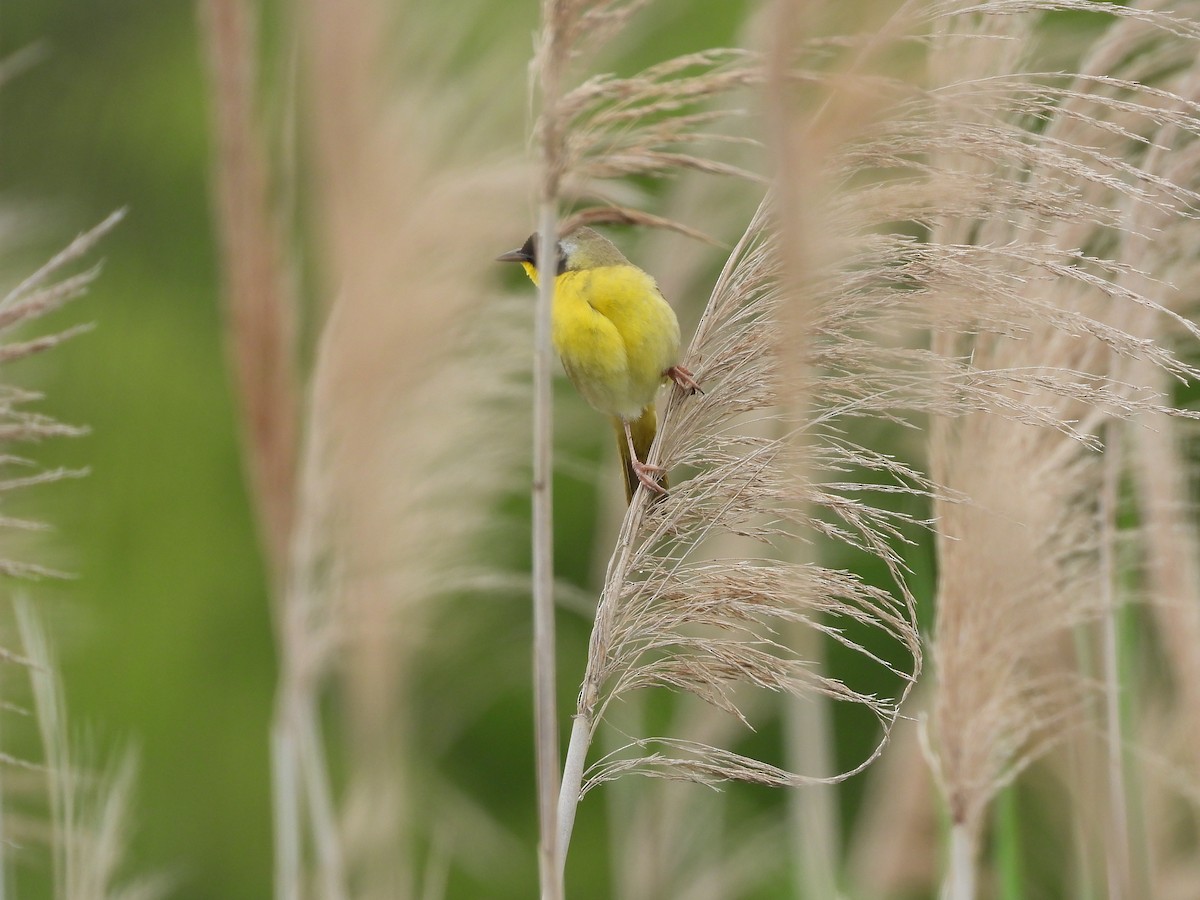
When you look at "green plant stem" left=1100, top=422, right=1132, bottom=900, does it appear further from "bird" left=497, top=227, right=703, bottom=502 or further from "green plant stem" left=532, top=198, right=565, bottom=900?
"green plant stem" left=532, top=198, right=565, bottom=900

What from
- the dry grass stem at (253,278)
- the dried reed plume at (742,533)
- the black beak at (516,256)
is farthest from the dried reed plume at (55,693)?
the black beak at (516,256)

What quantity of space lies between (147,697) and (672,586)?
7.90 m

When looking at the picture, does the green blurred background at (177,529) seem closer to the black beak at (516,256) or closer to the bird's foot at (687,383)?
the black beak at (516,256)

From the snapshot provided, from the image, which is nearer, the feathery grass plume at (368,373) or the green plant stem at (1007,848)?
the feathery grass plume at (368,373)

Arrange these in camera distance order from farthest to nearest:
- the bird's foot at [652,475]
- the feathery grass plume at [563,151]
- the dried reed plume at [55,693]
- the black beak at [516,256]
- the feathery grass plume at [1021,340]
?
the black beak at [516,256] < the bird's foot at [652,475] < the dried reed plume at [55,693] < the feathery grass plume at [1021,340] < the feathery grass plume at [563,151]

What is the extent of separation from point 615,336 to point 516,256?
0.94ft

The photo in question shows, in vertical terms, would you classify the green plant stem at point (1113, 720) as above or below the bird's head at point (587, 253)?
below

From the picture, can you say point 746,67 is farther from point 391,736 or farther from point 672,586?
point 391,736

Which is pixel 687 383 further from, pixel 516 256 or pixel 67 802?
pixel 67 802

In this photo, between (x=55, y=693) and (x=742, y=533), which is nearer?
(x=742, y=533)

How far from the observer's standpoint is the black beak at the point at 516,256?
101 inches

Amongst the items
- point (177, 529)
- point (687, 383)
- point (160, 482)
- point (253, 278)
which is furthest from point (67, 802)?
point (160, 482)

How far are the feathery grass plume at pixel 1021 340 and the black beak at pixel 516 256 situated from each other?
894 mm

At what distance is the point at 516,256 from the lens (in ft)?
8.54
